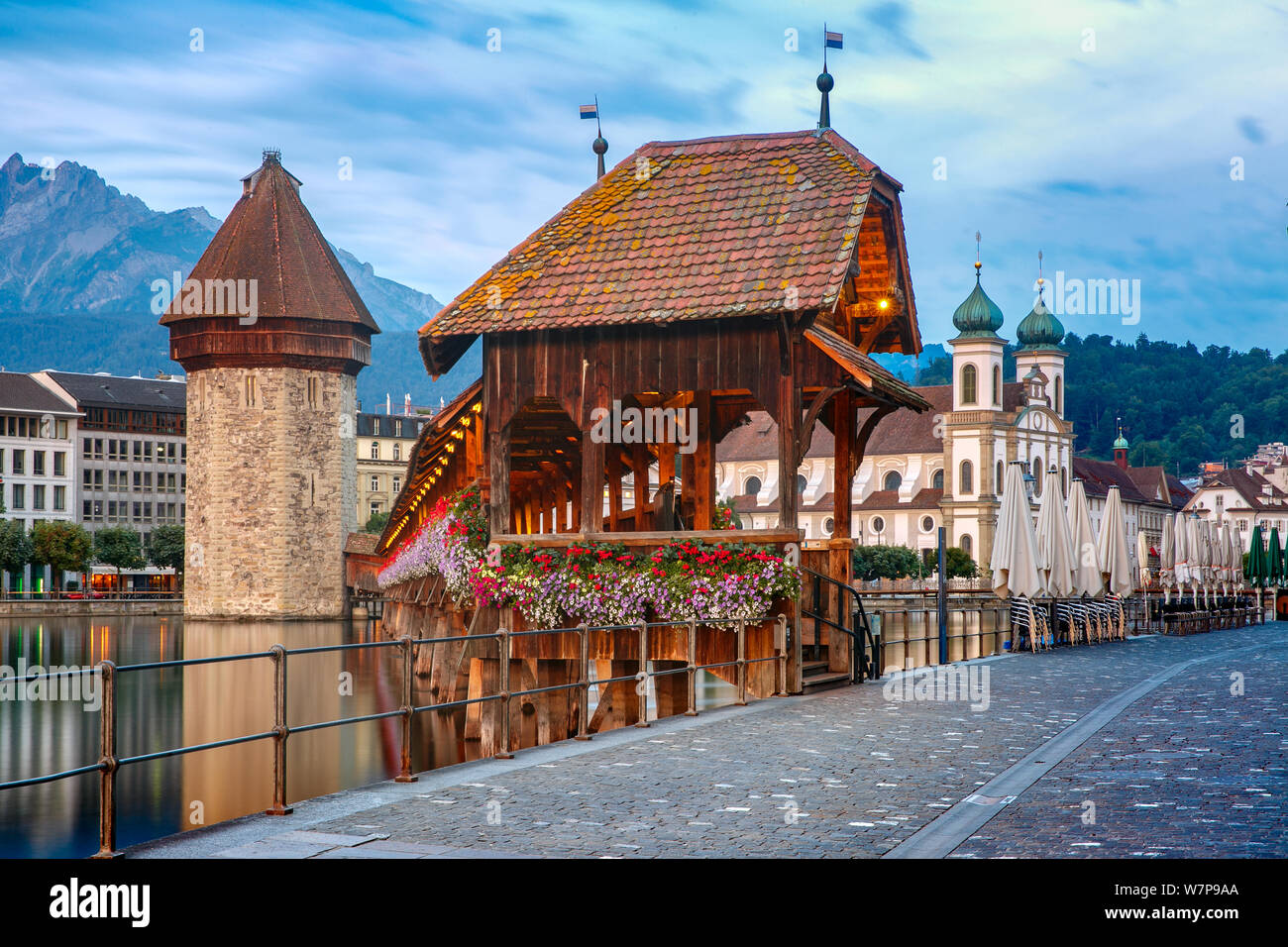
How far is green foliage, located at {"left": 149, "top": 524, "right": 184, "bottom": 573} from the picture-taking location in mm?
100438

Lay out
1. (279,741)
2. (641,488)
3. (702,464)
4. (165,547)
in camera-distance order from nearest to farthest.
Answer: (279,741), (702,464), (641,488), (165,547)

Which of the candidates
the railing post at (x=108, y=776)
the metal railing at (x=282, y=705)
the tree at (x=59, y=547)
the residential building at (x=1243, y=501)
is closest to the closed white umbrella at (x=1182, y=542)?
the metal railing at (x=282, y=705)

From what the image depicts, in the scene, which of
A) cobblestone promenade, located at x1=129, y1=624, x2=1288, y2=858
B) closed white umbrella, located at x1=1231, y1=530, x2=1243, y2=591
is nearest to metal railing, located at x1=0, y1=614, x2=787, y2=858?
cobblestone promenade, located at x1=129, y1=624, x2=1288, y2=858

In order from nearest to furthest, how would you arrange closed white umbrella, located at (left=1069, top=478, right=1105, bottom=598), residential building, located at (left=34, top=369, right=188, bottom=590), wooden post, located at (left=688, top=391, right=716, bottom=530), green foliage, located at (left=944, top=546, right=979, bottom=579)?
wooden post, located at (left=688, top=391, right=716, bottom=530), closed white umbrella, located at (left=1069, top=478, right=1105, bottom=598), green foliage, located at (left=944, top=546, right=979, bottom=579), residential building, located at (left=34, top=369, right=188, bottom=590)

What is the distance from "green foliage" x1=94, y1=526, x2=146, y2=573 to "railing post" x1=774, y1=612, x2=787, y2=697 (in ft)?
286

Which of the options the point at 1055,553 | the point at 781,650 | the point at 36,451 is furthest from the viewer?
the point at 36,451

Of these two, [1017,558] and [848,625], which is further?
[1017,558]

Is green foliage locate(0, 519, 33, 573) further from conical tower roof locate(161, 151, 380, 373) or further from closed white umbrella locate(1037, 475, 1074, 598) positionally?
closed white umbrella locate(1037, 475, 1074, 598)

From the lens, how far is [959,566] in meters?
95.0

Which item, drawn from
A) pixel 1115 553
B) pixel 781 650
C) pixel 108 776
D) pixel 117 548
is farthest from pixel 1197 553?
pixel 117 548

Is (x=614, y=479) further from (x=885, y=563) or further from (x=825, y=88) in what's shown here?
(x=885, y=563)

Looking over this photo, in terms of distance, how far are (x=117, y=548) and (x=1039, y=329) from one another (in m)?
71.1

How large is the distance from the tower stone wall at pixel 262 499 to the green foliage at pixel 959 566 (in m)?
38.3

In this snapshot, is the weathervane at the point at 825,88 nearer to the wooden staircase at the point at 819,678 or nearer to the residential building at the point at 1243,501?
the wooden staircase at the point at 819,678
